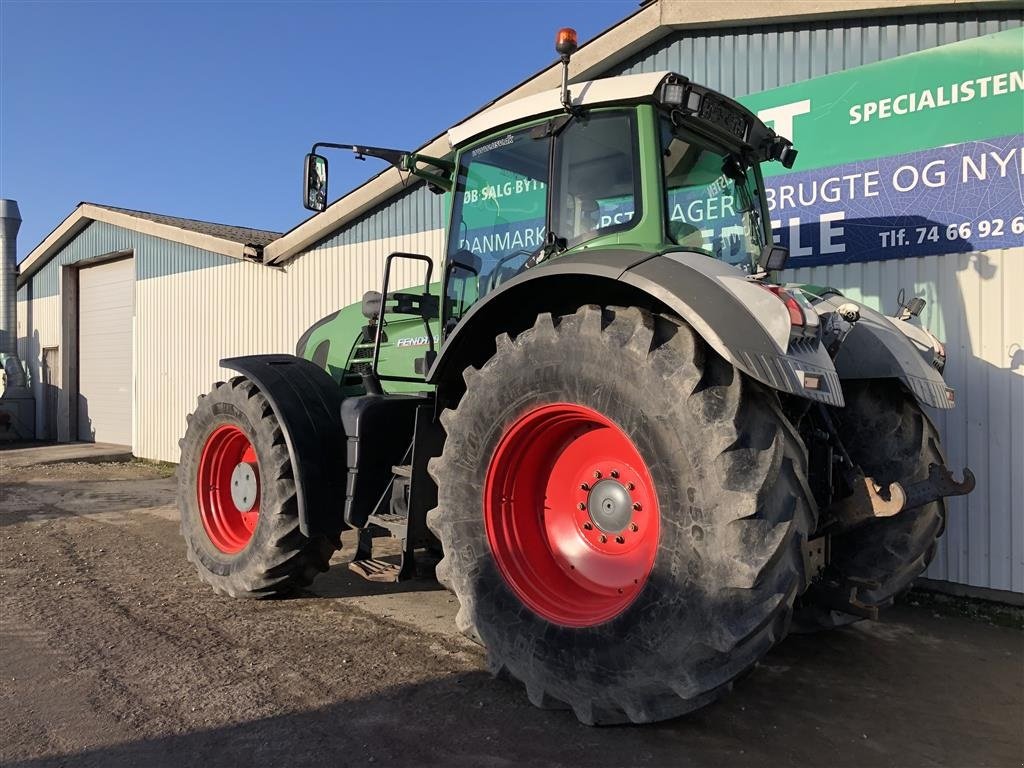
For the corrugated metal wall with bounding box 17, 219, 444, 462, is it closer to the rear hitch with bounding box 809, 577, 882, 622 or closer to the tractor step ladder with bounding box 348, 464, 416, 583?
the tractor step ladder with bounding box 348, 464, 416, 583

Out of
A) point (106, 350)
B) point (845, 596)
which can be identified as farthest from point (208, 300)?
point (845, 596)

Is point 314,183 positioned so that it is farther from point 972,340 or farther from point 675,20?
point 972,340

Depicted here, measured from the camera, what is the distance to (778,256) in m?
3.56

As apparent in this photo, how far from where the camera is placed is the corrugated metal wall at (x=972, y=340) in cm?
492

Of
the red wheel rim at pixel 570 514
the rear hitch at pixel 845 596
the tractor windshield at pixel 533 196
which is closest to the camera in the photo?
the red wheel rim at pixel 570 514

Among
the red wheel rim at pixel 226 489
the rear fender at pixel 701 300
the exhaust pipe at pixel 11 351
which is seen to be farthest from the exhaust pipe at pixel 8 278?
the rear fender at pixel 701 300

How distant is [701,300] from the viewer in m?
2.62

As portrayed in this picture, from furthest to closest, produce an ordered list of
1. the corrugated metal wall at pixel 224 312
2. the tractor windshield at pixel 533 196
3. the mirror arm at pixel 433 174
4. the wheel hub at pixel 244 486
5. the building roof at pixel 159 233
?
the building roof at pixel 159 233 → the corrugated metal wall at pixel 224 312 → the wheel hub at pixel 244 486 → the mirror arm at pixel 433 174 → the tractor windshield at pixel 533 196

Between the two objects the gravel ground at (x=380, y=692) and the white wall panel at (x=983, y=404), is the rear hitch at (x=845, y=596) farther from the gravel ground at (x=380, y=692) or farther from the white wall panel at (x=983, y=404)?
the white wall panel at (x=983, y=404)

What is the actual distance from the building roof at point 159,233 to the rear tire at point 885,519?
9.69 metres

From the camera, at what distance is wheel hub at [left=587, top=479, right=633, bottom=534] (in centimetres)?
307

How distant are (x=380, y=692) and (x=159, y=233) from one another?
41.8ft

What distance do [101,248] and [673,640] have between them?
16.7 metres

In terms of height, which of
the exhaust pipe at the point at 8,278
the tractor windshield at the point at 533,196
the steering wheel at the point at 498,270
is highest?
the exhaust pipe at the point at 8,278
